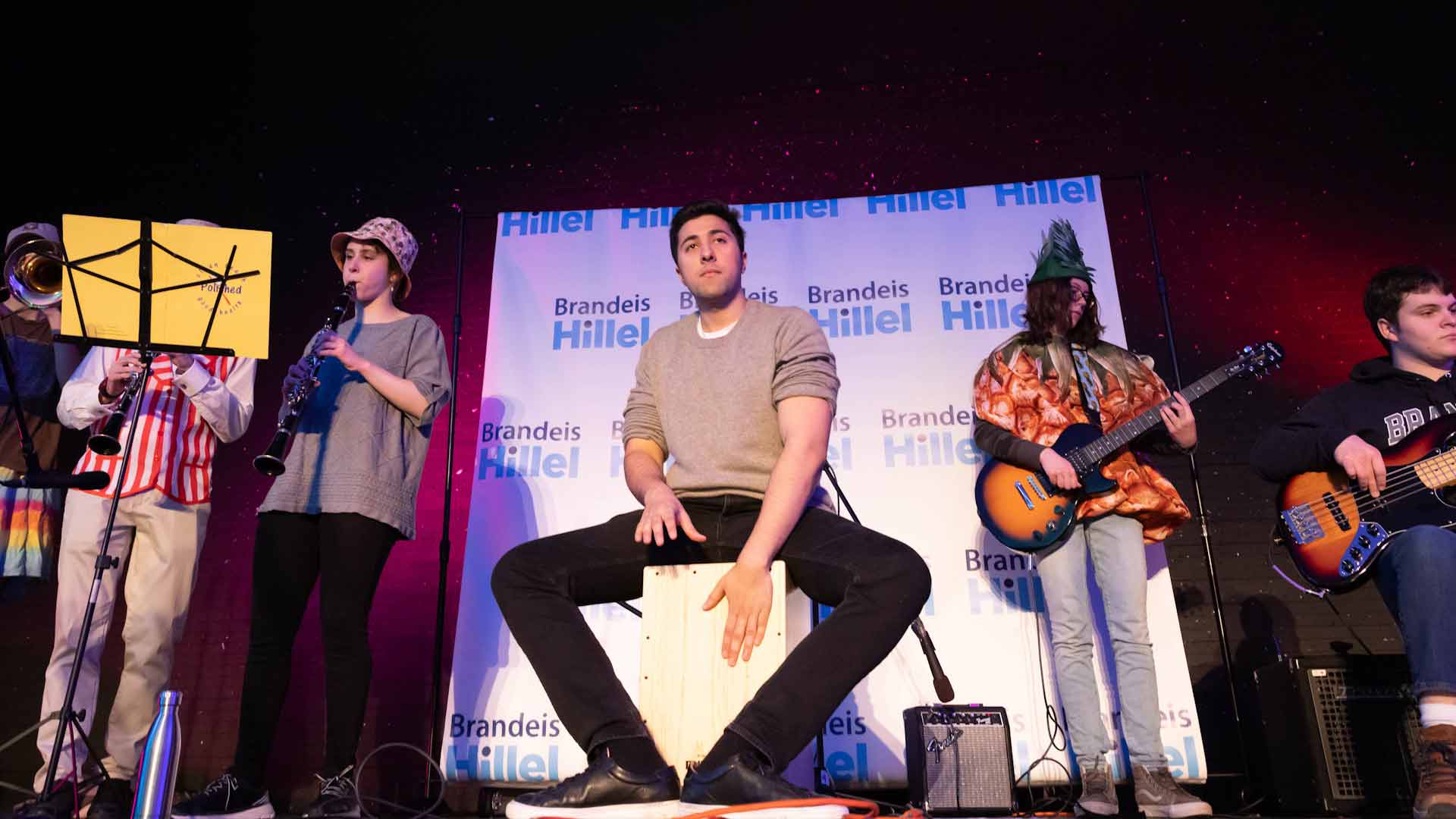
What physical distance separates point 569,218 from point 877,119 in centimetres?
165

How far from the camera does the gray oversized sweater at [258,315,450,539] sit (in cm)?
301

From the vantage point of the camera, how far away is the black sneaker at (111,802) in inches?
107

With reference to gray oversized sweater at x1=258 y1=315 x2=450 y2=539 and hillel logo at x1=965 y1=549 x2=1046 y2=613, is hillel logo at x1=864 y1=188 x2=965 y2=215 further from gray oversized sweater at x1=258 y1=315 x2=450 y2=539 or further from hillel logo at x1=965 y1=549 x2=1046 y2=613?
gray oversized sweater at x1=258 y1=315 x2=450 y2=539

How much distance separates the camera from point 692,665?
207cm

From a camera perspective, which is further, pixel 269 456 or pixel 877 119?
pixel 877 119

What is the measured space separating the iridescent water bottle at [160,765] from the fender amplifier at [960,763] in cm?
213

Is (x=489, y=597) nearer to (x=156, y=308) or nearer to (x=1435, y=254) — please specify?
(x=156, y=308)

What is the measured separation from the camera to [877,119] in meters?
5.09

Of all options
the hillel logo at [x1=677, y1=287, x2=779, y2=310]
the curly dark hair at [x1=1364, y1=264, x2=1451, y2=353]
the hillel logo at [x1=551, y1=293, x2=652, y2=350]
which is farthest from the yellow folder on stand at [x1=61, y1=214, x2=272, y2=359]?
the curly dark hair at [x1=1364, y1=264, x2=1451, y2=353]

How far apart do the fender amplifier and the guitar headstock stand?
151cm

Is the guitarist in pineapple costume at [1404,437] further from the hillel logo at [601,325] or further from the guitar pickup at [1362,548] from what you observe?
the hillel logo at [601,325]

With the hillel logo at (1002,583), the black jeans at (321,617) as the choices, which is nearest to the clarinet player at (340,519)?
the black jeans at (321,617)

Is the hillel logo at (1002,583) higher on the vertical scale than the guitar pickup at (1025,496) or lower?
lower

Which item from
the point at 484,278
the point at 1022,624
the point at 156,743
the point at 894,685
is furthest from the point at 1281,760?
the point at 484,278
